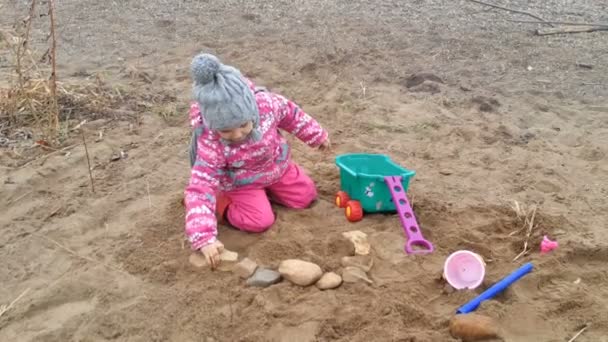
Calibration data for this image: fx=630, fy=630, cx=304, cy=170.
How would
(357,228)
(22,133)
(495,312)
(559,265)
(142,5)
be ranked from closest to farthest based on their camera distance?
(495,312) < (559,265) < (357,228) < (22,133) < (142,5)

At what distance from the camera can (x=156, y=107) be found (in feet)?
13.9

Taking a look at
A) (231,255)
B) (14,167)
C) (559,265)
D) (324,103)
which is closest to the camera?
(559,265)

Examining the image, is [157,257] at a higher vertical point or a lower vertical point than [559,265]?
lower

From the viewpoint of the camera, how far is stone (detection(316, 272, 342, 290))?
2484 millimetres

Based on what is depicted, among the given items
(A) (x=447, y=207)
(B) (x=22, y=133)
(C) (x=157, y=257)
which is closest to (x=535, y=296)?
(A) (x=447, y=207)

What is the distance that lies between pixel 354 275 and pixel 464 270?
429 mm

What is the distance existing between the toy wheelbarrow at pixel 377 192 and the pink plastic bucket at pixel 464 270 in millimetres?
245

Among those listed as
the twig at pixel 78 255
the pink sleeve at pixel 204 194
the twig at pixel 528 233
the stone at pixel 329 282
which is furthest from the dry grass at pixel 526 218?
the twig at pixel 78 255

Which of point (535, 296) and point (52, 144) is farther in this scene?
point (52, 144)

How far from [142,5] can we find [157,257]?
167 inches

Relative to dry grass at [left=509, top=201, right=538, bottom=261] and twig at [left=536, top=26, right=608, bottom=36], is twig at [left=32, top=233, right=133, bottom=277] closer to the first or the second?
dry grass at [left=509, top=201, right=538, bottom=261]

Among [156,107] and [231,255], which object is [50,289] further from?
[156,107]

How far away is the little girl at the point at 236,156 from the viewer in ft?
8.39

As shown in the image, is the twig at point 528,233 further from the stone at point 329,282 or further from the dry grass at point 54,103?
the dry grass at point 54,103
